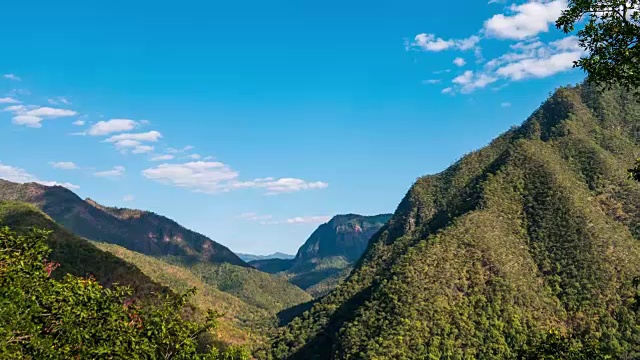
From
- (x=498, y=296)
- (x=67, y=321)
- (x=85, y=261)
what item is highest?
(x=67, y=321)

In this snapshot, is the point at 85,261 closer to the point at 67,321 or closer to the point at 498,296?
the point at 498,296

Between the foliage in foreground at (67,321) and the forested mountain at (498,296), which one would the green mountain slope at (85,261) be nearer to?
the forested mountain at (498,296)

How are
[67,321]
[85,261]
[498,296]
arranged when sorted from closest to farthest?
[67,321], [498,296], [85,261]

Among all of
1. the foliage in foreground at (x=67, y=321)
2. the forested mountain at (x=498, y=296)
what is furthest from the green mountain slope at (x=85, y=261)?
the foliage in foreground at (x=67, y=321)

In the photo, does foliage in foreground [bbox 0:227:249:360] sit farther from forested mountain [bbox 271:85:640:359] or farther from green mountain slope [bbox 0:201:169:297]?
green mountain slope [bbox 0:201:169:297]

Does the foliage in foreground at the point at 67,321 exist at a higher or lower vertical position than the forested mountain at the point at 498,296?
higher

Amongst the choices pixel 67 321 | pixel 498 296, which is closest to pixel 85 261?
pixel 498 296

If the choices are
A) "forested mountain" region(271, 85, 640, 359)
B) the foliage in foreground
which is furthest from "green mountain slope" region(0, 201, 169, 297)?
the foliage in foreground

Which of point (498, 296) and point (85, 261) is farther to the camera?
point (85, 261)

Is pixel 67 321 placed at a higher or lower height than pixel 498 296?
higher

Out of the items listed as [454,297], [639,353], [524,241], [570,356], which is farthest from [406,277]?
[570,356]
